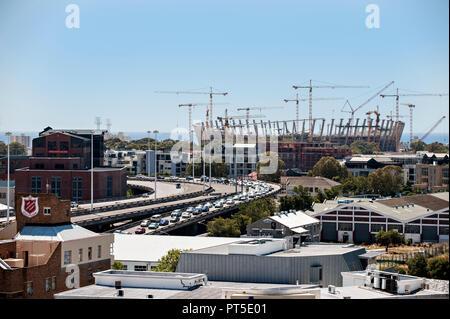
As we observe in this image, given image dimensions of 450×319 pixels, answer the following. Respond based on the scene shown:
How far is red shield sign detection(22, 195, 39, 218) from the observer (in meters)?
11.7

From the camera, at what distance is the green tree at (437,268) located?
14742 mm

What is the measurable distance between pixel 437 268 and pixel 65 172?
1992 centimetres

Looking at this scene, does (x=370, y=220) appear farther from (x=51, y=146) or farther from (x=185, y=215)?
(x=51, y=146)

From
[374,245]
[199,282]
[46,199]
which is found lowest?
[374,245]

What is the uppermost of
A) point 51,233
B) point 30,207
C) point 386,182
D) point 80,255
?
point 30,207

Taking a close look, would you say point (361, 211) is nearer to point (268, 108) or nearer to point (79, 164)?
point (79, 164)

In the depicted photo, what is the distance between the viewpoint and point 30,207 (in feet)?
38.5

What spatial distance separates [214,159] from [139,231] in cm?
3694

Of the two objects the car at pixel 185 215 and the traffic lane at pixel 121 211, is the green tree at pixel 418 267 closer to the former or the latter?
the traffic lane at pixel 121 211

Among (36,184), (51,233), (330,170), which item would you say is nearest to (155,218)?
(36,184)

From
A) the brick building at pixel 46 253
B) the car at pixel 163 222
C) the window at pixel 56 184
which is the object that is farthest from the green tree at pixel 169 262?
the window at pixel 56 184

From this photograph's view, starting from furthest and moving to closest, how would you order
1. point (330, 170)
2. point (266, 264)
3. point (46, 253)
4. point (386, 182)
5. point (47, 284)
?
point (330, 170)
point (386, 182)
point (266, 264)
point (46, 253)
point (47, 284)
